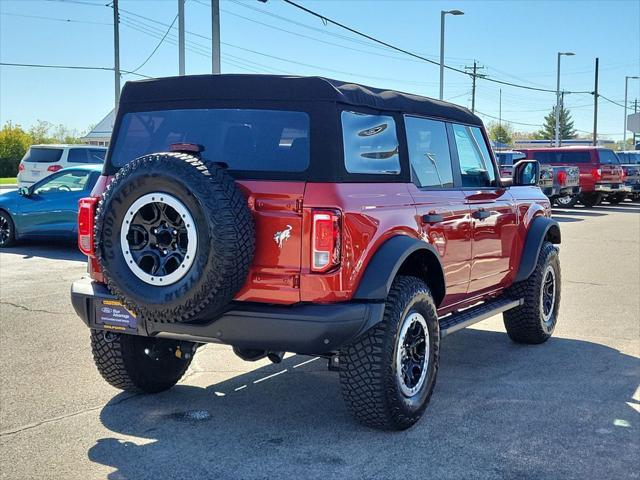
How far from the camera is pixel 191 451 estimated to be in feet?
13.6

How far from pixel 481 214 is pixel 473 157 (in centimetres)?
60

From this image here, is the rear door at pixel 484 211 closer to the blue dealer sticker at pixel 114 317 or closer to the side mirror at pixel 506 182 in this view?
the side mirror at pixel 506 182

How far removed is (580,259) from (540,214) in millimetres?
6401

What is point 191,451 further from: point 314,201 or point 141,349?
point 314,201

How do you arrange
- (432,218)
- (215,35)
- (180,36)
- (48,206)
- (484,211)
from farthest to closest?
1. (180,36)
2. (215,35)
3. (48,206)
4. (484,211)
5. (432,218)

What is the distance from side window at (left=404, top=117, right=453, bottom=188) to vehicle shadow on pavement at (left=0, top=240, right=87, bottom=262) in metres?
7.54

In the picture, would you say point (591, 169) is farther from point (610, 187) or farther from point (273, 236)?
point (273, 236)

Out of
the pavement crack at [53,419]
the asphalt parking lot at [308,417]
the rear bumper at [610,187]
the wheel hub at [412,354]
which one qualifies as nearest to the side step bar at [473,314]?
the wheel hub at [412,354]

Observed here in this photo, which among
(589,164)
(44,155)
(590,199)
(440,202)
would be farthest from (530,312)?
(590,199)

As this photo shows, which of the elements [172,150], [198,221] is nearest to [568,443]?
[198,221]

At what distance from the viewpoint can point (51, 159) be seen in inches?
841

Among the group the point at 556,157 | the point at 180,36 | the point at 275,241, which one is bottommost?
the point at 275,241

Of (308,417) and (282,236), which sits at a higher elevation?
(282,236)

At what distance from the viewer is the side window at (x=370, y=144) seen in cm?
436
